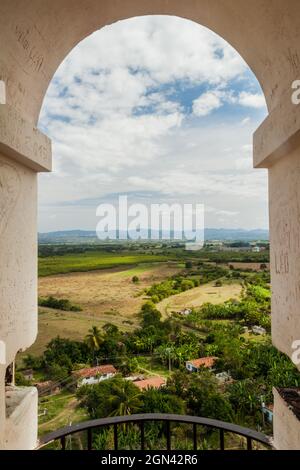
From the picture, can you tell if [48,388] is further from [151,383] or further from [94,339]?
[151,383]

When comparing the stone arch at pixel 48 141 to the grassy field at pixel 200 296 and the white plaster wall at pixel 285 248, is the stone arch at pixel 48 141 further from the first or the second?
the grassy field at pixel 200 296

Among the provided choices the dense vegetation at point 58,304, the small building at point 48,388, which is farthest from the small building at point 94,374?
the dense vegetation at point 58,304

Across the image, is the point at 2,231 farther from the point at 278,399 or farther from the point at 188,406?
the point at 188,406

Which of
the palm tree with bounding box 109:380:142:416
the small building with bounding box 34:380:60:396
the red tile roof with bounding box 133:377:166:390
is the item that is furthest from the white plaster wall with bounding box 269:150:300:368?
the small building with bounding box 34:380:60:396

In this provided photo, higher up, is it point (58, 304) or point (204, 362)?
point (58, 304)

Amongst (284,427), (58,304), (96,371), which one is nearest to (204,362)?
(96,371)

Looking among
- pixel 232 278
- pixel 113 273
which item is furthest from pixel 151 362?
pixel 113 273
